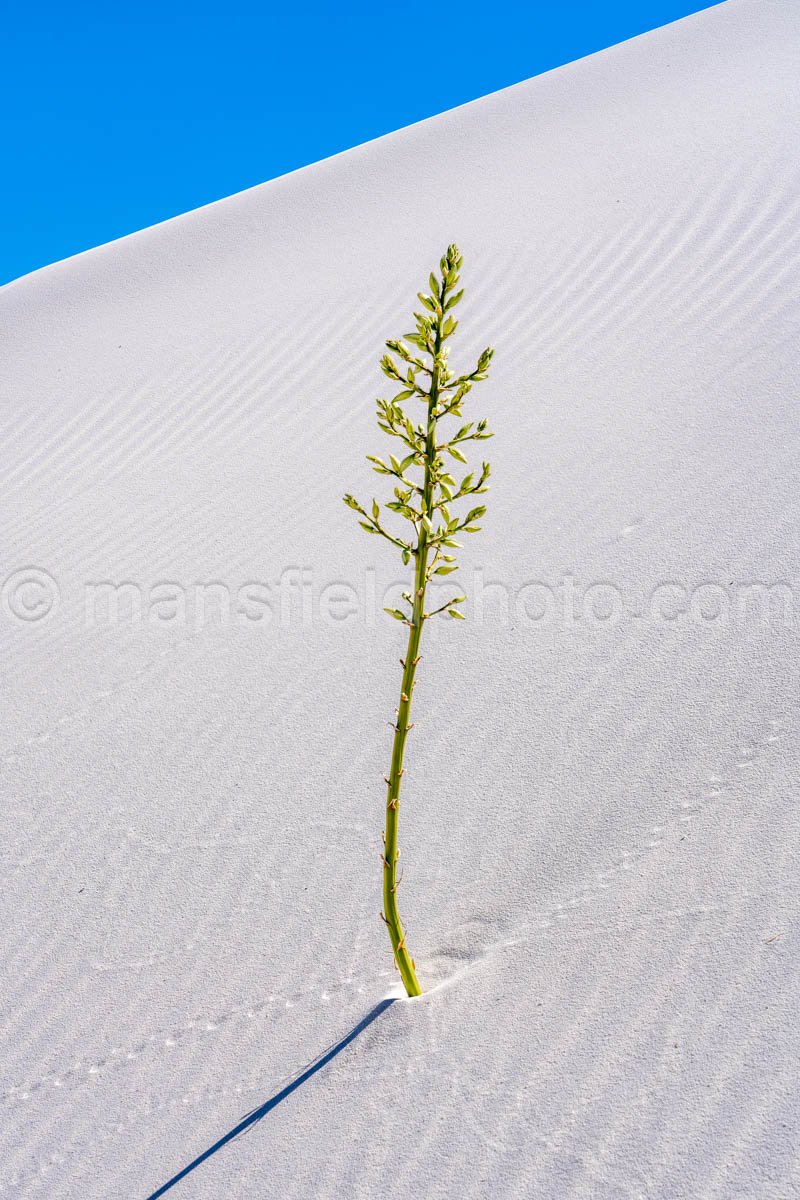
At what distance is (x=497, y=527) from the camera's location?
4051 mm

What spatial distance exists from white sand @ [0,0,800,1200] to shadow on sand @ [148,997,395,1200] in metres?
0.02

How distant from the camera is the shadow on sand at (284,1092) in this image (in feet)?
5.85

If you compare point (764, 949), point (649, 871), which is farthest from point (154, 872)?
point (764, 949)

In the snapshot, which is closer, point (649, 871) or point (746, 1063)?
point (746, 1063)

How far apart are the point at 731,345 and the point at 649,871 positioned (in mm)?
3356

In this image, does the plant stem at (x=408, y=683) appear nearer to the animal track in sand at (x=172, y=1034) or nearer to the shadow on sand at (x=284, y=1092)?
the shadow on sand at (x=284, y=1092)

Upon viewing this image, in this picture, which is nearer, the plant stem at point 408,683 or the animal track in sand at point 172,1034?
the plant stem at point 408,683

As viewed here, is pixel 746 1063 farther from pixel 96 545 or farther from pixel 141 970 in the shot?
pixel 96 545

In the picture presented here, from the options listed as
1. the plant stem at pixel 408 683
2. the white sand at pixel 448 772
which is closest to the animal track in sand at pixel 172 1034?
the white sand at pixel 448 772

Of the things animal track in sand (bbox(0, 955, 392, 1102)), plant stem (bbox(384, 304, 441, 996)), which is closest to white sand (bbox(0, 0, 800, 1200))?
animal track in sand (bbox(0, 955, 392, 1102))

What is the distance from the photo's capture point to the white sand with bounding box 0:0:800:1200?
172 cm

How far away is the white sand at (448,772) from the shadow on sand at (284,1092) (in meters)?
0.02

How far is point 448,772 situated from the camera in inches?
109

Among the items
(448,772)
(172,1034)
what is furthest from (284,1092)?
(448,772)
